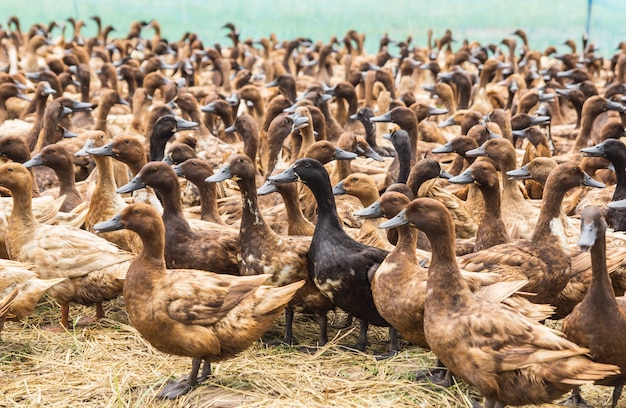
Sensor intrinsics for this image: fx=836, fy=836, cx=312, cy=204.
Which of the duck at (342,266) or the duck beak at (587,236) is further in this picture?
the duck at (342,266)

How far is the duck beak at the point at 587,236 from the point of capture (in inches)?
181

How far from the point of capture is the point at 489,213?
6543 mm

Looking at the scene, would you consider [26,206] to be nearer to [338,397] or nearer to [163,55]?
[338,397]

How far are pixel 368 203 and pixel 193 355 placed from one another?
252 centimetres

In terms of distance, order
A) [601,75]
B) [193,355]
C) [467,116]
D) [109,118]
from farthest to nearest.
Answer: [601,75] → [109,118] → [467,116] → [193,355]

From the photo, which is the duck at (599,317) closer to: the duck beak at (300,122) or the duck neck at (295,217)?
the duck neck at (295,217)

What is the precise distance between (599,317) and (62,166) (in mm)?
5211

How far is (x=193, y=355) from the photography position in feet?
16.7

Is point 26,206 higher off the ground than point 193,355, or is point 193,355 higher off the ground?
point 26,206

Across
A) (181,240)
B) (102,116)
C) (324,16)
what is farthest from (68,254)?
(324,16)

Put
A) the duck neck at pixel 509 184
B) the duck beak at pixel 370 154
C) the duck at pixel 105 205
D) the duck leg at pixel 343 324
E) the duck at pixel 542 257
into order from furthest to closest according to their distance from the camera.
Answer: the duck beak at pixel 370 154
the duck neck at pixel 509 184
the duck at pixel 105 205
the duck leg at pixel 343 324
the duck at pixel 542 257

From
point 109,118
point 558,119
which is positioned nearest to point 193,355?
point 109,118

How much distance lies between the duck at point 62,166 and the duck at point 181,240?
178 centimetres

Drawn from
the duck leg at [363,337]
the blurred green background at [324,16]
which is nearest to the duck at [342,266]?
the duck leg at [363,337]
